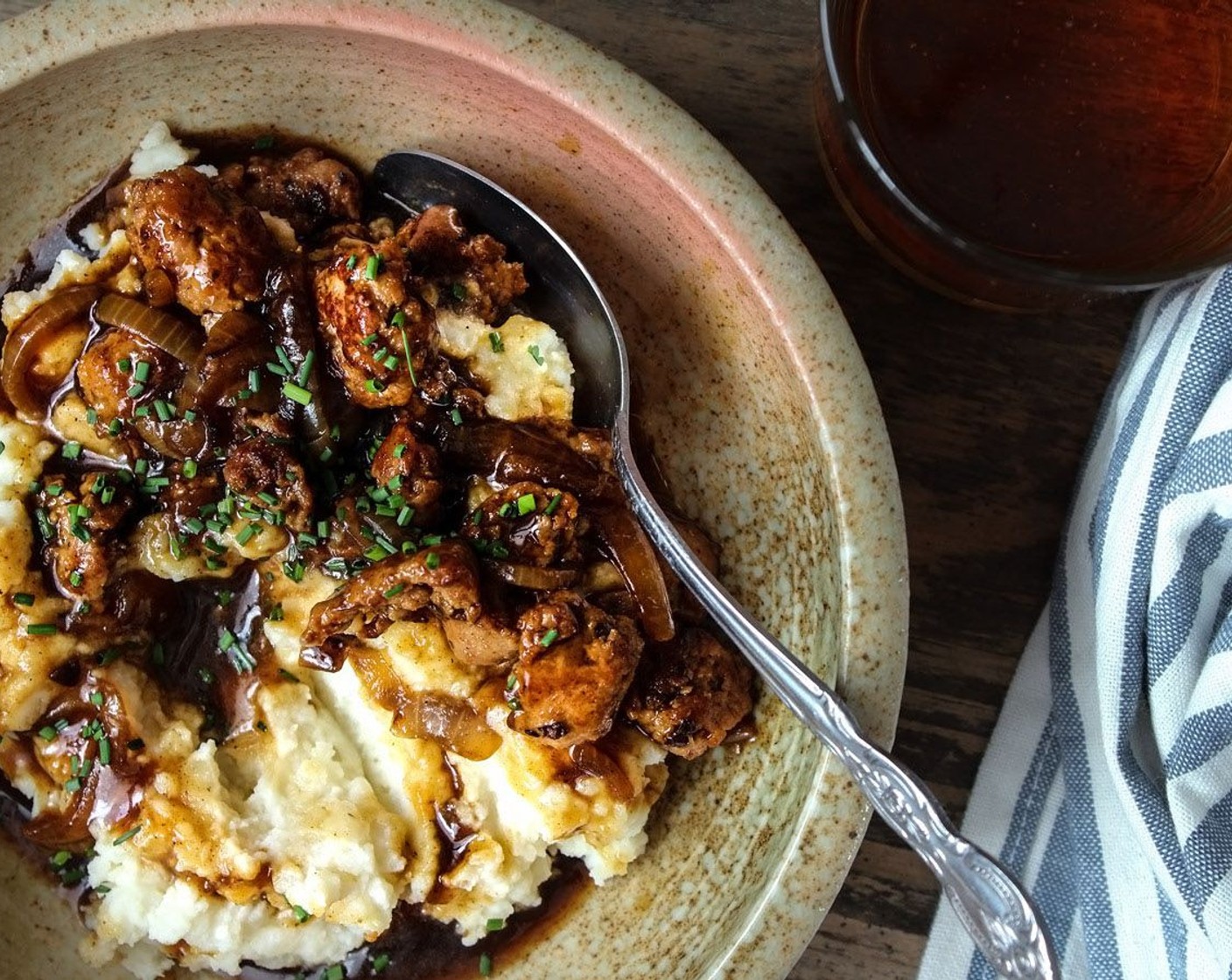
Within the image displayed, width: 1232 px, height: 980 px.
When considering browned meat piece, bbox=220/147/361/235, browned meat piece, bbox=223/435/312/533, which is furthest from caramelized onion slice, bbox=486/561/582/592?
browned meat piece, bbox=220/147/361/235

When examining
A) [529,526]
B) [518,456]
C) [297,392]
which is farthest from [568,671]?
[297,392]

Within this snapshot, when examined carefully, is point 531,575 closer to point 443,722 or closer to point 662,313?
point 443,722

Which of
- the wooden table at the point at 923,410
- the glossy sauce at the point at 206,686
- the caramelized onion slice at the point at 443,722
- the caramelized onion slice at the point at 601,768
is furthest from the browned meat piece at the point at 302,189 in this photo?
the caramelized onion slice at the point at 601,768

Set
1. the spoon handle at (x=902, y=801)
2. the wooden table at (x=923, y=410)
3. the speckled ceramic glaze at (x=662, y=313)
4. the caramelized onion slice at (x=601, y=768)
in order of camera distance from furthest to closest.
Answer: the wooden table at (x=923, y=410) → the caramelized onion slice at (x=601, y=768) → the speckled ceramic glaze at (x=662, y=313) → the spoon handle at (x=902, y=801)

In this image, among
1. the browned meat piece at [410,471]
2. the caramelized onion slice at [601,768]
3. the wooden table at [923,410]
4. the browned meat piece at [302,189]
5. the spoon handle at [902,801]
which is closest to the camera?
the spoon handle at [902,801]

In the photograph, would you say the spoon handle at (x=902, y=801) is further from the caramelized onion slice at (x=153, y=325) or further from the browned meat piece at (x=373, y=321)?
the caramelized onion slice at (x=153, y=325)

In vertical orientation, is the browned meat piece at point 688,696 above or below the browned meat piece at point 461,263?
below

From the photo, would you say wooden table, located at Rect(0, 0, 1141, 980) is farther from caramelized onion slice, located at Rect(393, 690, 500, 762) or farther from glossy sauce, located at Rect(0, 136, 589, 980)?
caramelized onion slice, located at Rect(393, 690, 500, 762)
